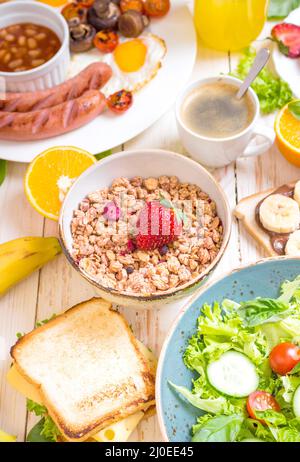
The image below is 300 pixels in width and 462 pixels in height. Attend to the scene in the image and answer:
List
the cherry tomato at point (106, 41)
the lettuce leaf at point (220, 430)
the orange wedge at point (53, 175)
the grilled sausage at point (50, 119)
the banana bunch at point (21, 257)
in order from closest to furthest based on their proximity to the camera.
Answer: the lettuce leaf at point (220, 430), the banana bunch at point (21, 257), the orange wedge at point (53, 175), the grilled sausage at point (50, 119), the cherry tomato at point (106, 41)

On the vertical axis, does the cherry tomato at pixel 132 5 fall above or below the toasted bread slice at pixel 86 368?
above

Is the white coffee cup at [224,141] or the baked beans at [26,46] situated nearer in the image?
the white coffee cup at [224,141]

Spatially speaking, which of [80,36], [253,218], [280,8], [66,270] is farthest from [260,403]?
[280,8]

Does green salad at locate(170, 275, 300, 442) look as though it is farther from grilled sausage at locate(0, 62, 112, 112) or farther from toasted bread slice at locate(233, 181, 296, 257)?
grilled sausage at locate(0, 62, 112, 112)

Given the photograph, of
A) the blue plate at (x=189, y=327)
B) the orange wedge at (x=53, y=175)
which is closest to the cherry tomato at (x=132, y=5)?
the orange wedge at (x=53, y=175)

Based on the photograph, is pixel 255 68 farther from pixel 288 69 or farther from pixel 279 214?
pixel 279 214

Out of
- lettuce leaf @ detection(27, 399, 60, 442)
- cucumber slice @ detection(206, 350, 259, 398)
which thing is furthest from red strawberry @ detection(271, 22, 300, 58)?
lettuce leaf @ detection(27, 399, 60, 442)

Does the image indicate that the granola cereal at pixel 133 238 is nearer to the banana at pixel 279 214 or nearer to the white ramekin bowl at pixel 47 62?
the banana at pixel 279 214
